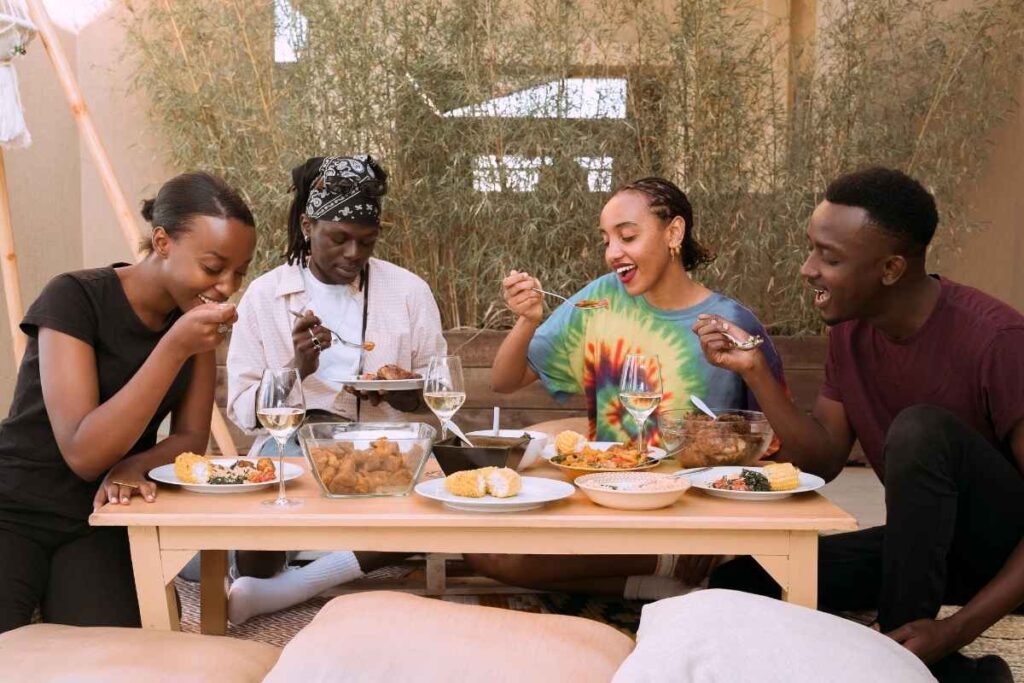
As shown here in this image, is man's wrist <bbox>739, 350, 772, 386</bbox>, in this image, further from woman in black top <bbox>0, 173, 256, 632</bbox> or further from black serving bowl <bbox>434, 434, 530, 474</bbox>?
woman in black top <bbox>0, 173, 256, 632</bbox>

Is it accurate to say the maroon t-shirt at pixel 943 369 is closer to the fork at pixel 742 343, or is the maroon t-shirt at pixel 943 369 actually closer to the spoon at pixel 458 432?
the fork at pixel 742 343

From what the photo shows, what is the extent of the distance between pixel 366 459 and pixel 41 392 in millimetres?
784

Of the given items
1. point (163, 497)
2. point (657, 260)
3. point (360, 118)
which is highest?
point (360, 118)

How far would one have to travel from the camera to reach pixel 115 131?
5.30 m

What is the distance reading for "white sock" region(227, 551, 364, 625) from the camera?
2.56 meters

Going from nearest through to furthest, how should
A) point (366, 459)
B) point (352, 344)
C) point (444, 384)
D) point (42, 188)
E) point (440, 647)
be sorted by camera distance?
1. point (440, 647)
2. point (366, 459)
3. point (444, 384)
4. point (352, 344)
5. point (42, 188)

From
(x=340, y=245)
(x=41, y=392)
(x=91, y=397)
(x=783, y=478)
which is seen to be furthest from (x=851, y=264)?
(x=41, y=392)

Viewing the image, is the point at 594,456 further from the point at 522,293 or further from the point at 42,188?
the point at 42,188

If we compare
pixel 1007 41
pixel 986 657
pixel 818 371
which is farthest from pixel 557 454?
pixel 1007 41

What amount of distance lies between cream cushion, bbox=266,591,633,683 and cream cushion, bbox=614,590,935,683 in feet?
0.30

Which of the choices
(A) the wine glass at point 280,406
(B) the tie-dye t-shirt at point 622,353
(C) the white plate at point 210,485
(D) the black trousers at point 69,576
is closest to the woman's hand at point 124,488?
(C) the white plate at point 210,485

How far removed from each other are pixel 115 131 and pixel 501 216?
7.12 feet

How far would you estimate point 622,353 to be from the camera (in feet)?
8.79

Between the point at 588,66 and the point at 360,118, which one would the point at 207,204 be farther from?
the point at 588,66
